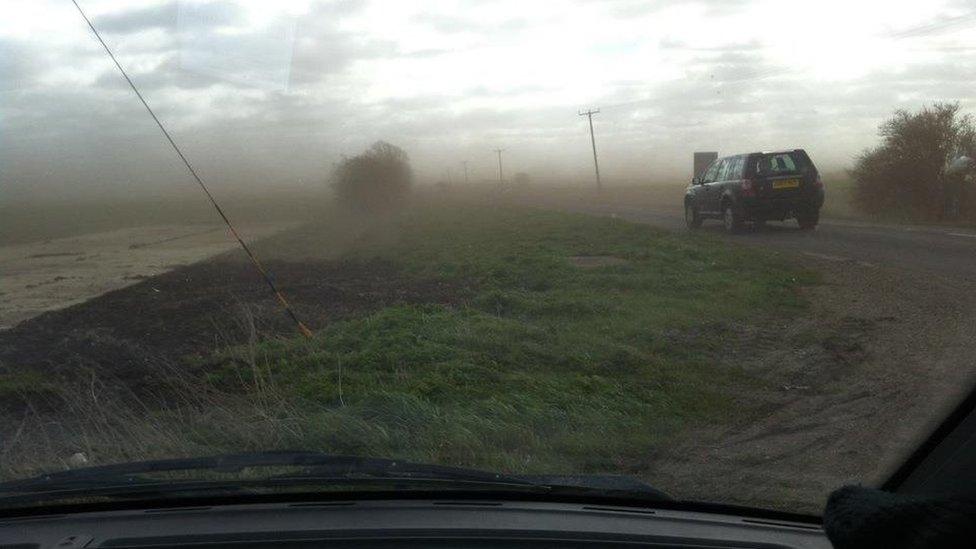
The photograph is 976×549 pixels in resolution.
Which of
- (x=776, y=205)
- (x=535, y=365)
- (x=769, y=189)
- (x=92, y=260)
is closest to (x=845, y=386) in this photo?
(x=535, y=365)

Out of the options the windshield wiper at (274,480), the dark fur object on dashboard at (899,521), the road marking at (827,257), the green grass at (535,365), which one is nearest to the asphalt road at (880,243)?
the road marking at (827,257)

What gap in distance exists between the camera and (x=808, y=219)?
67.1ft

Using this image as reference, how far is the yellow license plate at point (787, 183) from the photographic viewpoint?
1944 cm

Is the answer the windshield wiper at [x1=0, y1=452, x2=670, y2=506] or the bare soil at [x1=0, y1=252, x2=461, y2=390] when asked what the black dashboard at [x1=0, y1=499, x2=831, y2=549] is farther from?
the bare soil at [x1=0, y1=252, x2=461, y2=390]

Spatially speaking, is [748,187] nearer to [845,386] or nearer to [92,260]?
[92,260]

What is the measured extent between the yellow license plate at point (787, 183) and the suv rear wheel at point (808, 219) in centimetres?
90

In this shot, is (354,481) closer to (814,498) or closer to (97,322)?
(814,498)

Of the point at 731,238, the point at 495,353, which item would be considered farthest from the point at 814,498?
the point at 731,238

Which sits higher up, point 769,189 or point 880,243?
point 769,189

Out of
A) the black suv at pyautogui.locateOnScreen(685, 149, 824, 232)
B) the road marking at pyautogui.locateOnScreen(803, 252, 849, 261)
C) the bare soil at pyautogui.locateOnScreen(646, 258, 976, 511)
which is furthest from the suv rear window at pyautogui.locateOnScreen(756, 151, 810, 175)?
the bare soil at pyautogui.locateOnScreen(646, 258, 976, 511)

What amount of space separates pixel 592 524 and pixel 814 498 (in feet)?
5.87

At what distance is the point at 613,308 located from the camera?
10.4m

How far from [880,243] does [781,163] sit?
2727 millimetres

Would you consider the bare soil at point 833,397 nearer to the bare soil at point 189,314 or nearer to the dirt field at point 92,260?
the bare soil at point 189,314
